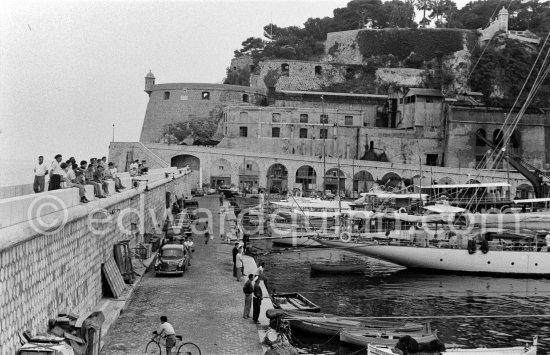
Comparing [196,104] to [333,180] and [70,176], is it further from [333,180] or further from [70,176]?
[70,176]

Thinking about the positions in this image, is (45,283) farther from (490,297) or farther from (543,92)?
(543,92)

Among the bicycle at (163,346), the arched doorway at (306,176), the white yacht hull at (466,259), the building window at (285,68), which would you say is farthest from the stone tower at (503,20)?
the bicycle at (163,346)

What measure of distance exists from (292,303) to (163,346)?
8.06 meters

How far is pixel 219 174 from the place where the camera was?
247ft

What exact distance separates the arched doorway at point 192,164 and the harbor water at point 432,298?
118 feet

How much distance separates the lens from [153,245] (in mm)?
33344

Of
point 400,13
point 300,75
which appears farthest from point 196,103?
point 400,13

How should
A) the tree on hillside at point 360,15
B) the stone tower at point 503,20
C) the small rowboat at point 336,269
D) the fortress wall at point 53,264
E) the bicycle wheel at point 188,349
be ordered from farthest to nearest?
1. the tree on hillside at point 360,15
2. the stone tower at point 503,20
3. the small rowboat at point 336,269
4. the bicycle wheel at point 188,349
5. the fortress wall at point 53,264

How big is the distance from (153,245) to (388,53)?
6924 centimetres

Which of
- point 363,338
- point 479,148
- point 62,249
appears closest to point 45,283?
point 62,249

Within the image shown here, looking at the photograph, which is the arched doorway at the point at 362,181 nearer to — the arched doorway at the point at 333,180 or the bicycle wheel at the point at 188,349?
the arched doorway at the point at 333,180

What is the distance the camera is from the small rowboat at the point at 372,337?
19391 mm

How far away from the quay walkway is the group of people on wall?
3.61 m

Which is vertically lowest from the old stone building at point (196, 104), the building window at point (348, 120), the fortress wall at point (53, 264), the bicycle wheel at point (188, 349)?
the bicycle wheel at point (188, 349)
